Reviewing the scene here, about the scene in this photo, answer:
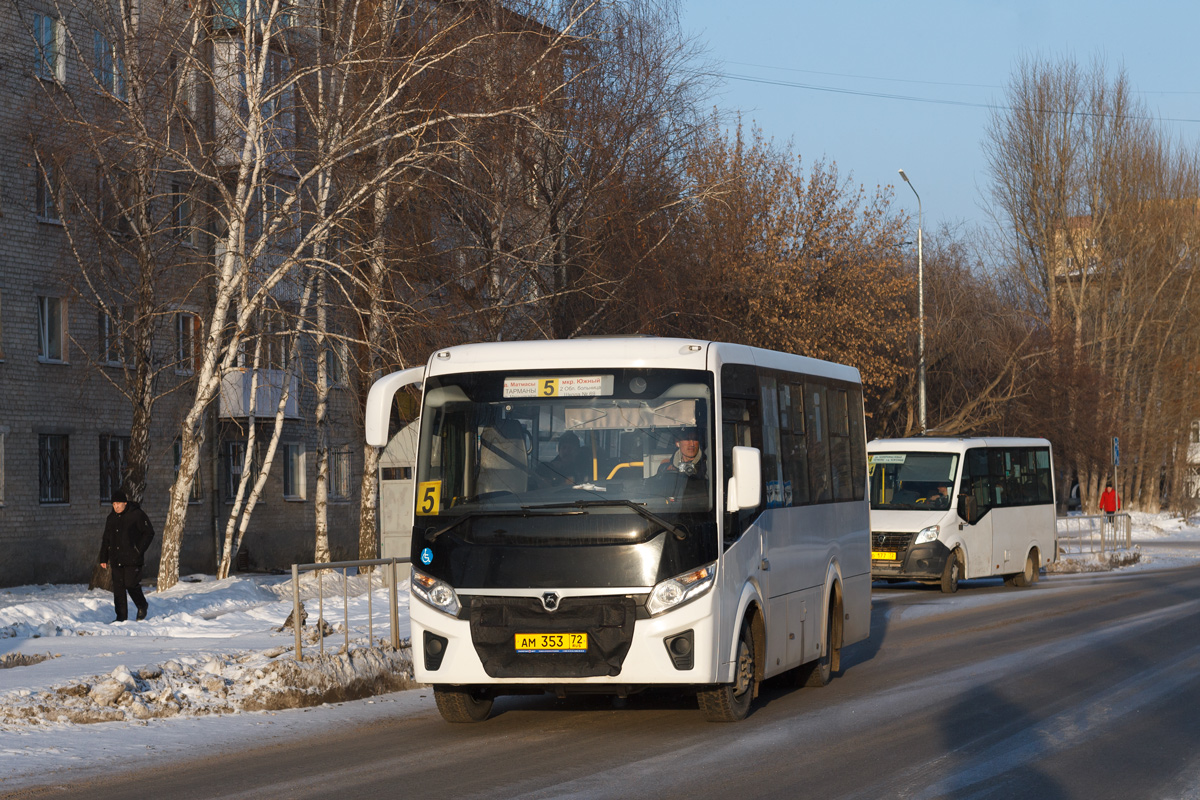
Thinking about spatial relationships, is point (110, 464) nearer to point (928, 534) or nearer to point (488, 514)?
point (928, 534)

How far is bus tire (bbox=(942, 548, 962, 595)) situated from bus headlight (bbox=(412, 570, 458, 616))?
53.7ft

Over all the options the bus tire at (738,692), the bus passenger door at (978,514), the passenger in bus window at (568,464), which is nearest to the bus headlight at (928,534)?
the bus passenger door at (978,514)

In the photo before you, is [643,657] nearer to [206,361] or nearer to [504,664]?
[504,664]

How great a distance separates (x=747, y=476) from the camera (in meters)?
9.66

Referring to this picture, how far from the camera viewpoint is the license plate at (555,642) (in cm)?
964

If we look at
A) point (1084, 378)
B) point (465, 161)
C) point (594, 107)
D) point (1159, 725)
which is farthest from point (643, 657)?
point (1084, 378)

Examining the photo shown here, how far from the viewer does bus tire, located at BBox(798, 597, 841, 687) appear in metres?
12.7

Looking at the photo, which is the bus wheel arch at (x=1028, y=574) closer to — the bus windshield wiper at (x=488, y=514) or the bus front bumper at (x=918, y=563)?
the bus front bumper at (x=918, y=563)

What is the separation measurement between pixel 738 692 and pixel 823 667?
8.39ft

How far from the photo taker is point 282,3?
22.4 m

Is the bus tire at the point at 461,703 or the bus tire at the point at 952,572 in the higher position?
the bus tire at the point at 461,703

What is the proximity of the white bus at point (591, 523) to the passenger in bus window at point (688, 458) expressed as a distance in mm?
10

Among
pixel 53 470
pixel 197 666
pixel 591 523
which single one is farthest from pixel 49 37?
pixel 591 523

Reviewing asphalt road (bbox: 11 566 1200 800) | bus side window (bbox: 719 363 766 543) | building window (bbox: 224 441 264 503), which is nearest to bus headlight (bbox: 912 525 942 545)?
asphalt road (bbox: 11 566 1200 800)
